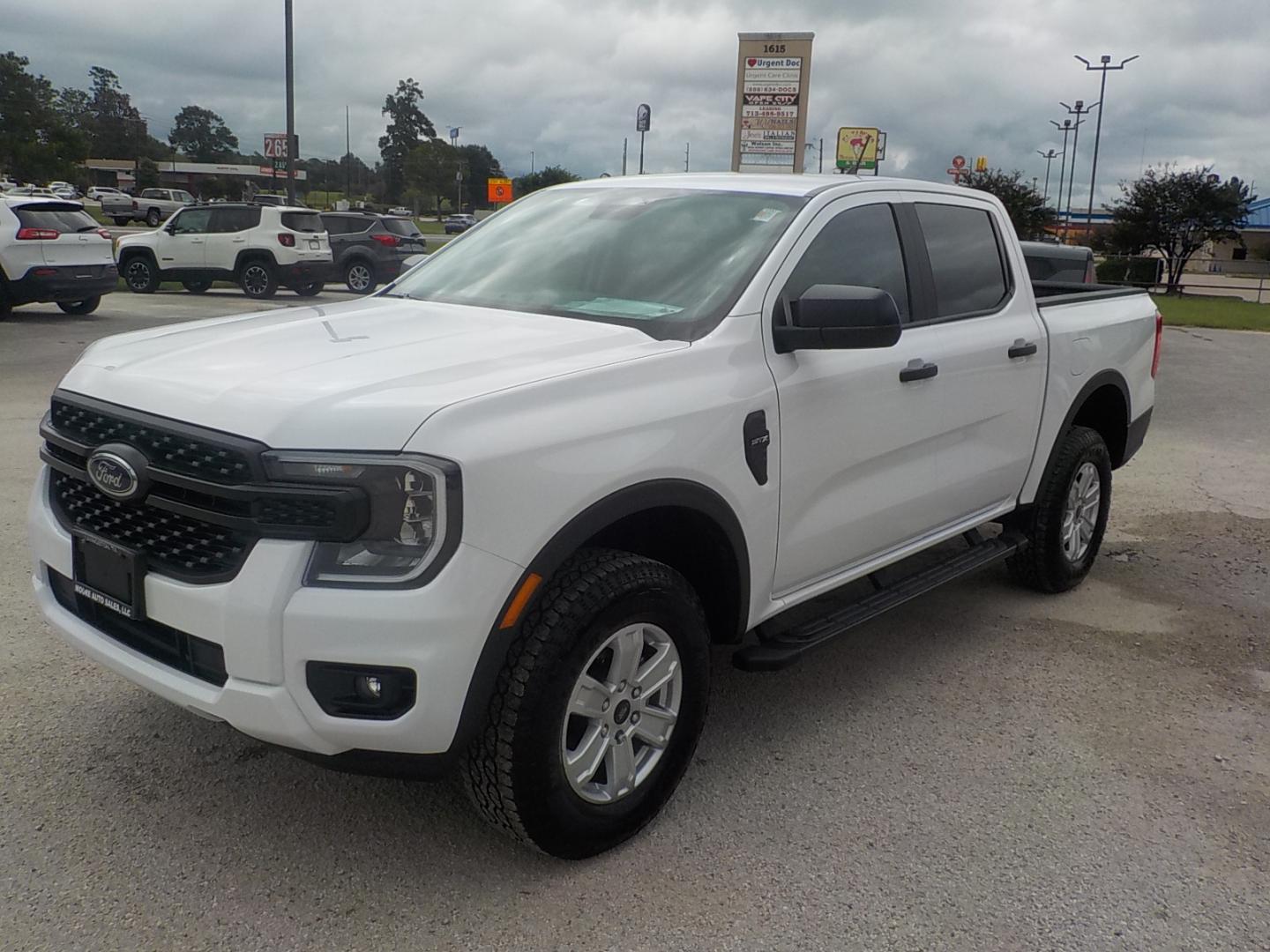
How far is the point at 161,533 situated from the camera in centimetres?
271

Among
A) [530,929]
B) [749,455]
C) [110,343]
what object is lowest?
[530,929]

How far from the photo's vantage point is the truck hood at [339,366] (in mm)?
2521

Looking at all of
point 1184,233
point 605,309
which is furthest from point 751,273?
point 1184,233

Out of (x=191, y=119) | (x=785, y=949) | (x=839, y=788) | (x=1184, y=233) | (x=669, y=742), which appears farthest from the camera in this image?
(x=191, y=119)

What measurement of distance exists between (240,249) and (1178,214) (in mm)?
31310

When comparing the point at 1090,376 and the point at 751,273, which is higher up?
the point at 751,273

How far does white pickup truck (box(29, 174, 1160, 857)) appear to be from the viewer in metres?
2.49

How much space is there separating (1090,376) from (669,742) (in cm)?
302

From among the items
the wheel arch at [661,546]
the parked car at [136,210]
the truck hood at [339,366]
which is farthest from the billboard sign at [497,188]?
the wheel arch at [661,546]

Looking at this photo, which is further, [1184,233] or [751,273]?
[1184,233]

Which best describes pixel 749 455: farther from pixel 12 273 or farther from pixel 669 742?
pixel 12 273

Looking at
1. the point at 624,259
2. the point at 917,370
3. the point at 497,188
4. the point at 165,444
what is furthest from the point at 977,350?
the point at 497,188

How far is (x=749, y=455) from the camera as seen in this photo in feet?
10.5

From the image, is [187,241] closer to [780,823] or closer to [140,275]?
[140,275]
